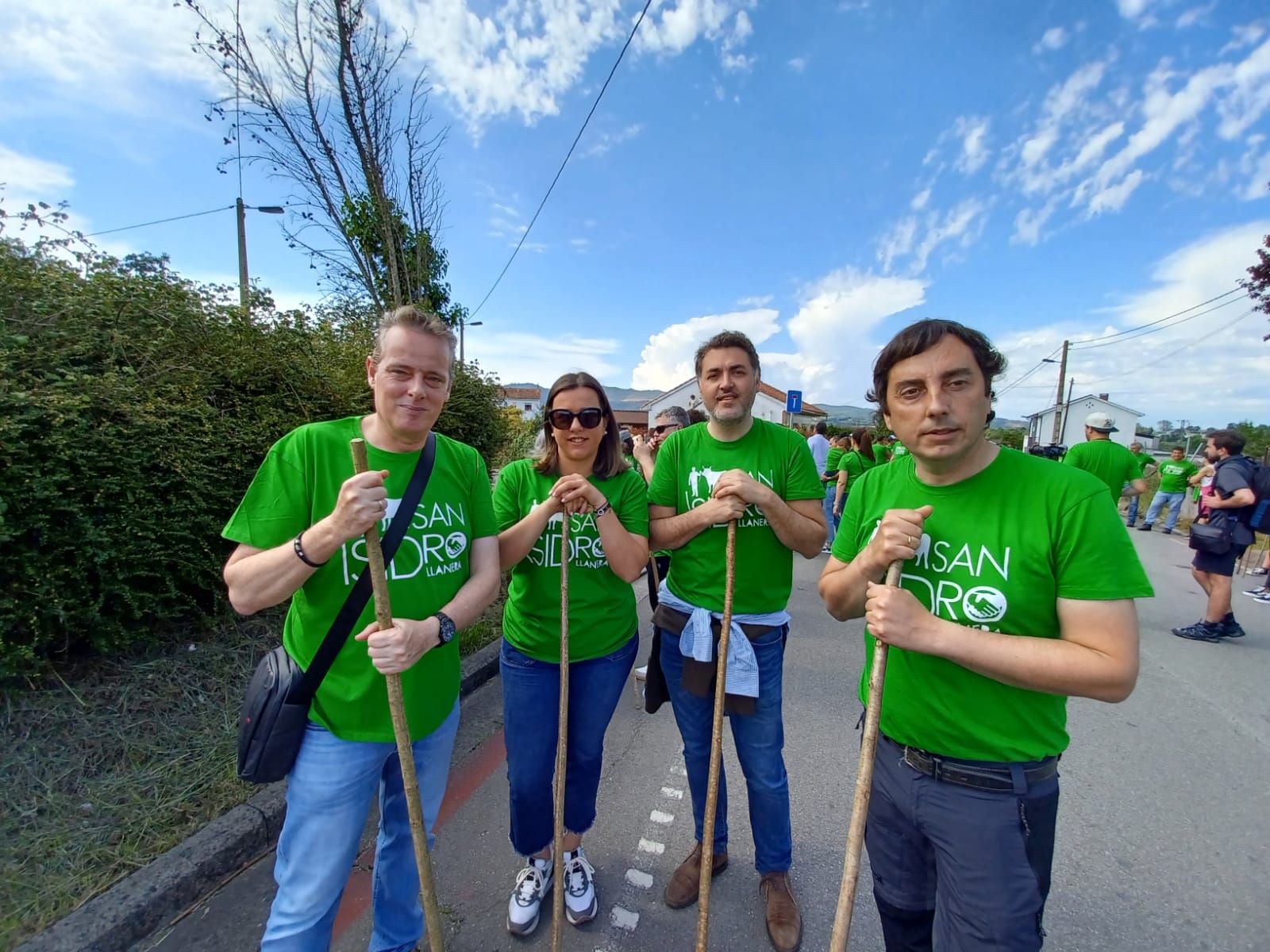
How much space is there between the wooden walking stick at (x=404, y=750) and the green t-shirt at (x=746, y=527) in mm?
1138

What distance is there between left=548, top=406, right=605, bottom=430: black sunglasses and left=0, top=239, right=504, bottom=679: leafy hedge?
233 cm

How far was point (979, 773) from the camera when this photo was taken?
1.33 metres

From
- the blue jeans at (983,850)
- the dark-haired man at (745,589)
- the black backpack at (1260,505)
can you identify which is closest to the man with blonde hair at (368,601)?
the dark-haired man at (745,589)

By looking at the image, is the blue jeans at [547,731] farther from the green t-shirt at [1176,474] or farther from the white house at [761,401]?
the white house at [761,401]

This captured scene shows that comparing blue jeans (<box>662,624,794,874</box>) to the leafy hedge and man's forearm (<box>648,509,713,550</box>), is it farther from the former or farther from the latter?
the leafy hedge

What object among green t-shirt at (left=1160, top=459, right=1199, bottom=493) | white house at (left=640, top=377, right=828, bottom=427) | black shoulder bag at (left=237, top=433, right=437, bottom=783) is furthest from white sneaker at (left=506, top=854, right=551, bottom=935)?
white house at (left=640, top=377, right=828, bottom=427)

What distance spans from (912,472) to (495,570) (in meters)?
1.36

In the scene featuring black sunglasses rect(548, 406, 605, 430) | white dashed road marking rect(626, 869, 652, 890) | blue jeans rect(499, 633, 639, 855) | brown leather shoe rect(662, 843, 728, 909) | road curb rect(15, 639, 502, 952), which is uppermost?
black sunglasses rect(548, 406, 605, 430)

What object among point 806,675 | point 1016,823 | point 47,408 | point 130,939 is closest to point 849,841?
point 1016,823

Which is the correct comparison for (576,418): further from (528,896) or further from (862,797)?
(528,896)

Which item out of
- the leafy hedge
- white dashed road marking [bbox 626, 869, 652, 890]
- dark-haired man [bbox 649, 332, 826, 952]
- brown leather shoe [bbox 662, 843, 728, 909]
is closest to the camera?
dark-haired man [bbox 649, 332, 826, 952]

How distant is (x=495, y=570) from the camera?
1832 mm

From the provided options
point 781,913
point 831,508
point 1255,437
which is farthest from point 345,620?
point 1255,437

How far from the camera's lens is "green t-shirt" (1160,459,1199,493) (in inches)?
398
